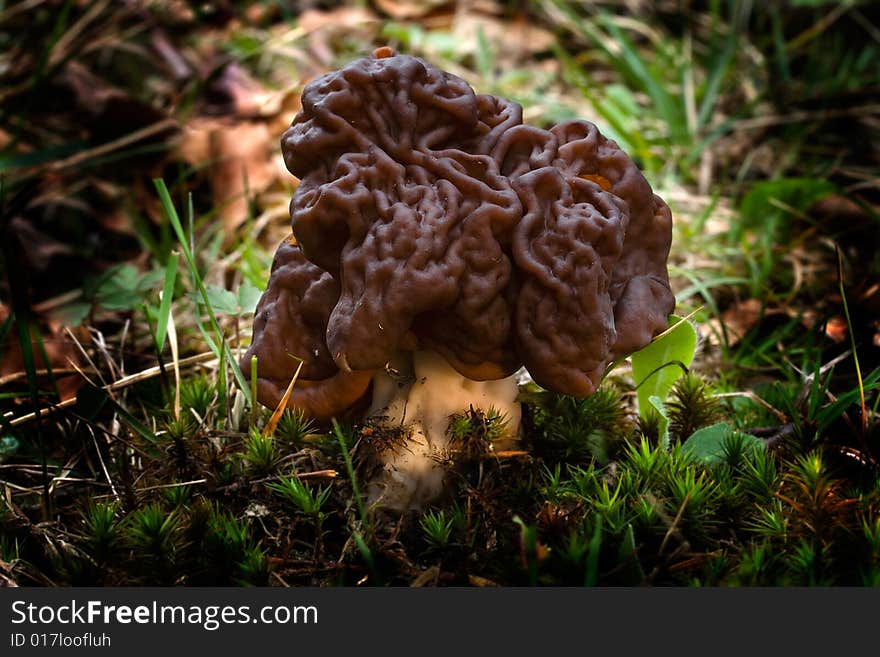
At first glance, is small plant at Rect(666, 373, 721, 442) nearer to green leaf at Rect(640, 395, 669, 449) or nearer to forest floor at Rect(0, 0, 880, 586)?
forest floor at Rect(0, 0, 880, 586)

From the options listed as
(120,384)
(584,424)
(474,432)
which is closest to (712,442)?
(584,424)

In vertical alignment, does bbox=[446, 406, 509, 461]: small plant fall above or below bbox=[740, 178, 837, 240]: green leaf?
above

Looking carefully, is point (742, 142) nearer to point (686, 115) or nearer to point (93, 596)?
point (686, 115)

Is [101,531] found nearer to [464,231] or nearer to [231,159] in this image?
[464,231]

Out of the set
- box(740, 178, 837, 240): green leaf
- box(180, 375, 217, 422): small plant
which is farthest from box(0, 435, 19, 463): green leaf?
box(740, 178, 837, 240): green leaf

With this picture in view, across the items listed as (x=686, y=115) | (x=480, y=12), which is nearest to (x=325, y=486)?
(x=686, y=115)

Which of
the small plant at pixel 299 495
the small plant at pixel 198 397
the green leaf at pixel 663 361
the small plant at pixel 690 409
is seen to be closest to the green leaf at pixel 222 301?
the small plant at pixel 198 397
